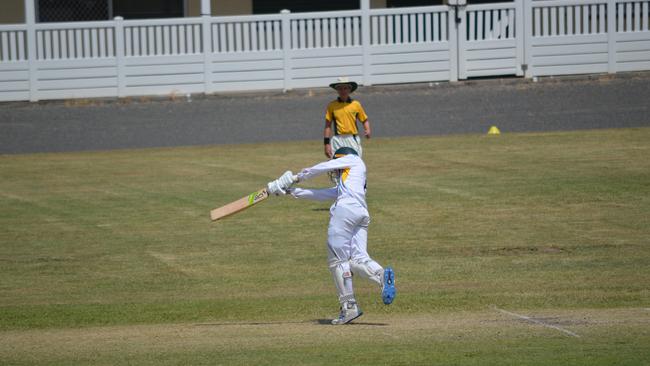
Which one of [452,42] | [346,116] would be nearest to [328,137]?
[346,116]

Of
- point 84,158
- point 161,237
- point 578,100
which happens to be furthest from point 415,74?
point 161,237

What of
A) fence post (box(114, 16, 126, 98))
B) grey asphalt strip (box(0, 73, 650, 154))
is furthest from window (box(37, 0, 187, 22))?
grey asphalt strip (box(0, 73, 650, 154))

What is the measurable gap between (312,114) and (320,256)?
11.9 metres

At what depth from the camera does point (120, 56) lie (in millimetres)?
28453

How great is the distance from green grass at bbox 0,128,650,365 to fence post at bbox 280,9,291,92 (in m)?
4.55

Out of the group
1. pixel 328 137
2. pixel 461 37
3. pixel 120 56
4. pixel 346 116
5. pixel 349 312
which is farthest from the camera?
pixel 461 37

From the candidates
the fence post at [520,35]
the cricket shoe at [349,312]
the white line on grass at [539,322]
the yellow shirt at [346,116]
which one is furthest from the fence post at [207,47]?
the cricket shoe at [349,312]

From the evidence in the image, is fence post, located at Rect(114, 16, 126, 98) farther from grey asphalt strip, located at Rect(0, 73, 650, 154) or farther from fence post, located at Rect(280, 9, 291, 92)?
fence post, located at Rect(280, 9, 291, 92)

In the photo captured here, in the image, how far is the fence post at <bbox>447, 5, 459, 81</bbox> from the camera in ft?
95.8

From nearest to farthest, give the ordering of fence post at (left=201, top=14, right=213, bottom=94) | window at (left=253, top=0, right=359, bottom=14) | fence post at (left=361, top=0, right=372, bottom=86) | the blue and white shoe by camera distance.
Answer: the blue and white shoe
fence post at (left=201, top=14, right=213, bottom=94)
fence post at (left=361, top=0, right=372, bottom=86)
window at (left=253, top=0, right=359, bottom=14)

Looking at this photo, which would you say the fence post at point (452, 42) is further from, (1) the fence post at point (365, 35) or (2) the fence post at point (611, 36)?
(2) the fence post at point (611, 36)

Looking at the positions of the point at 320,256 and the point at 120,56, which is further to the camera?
the point at 120,56

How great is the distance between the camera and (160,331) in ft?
37.6

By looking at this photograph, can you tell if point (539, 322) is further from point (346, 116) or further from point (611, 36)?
point (611, 36)
